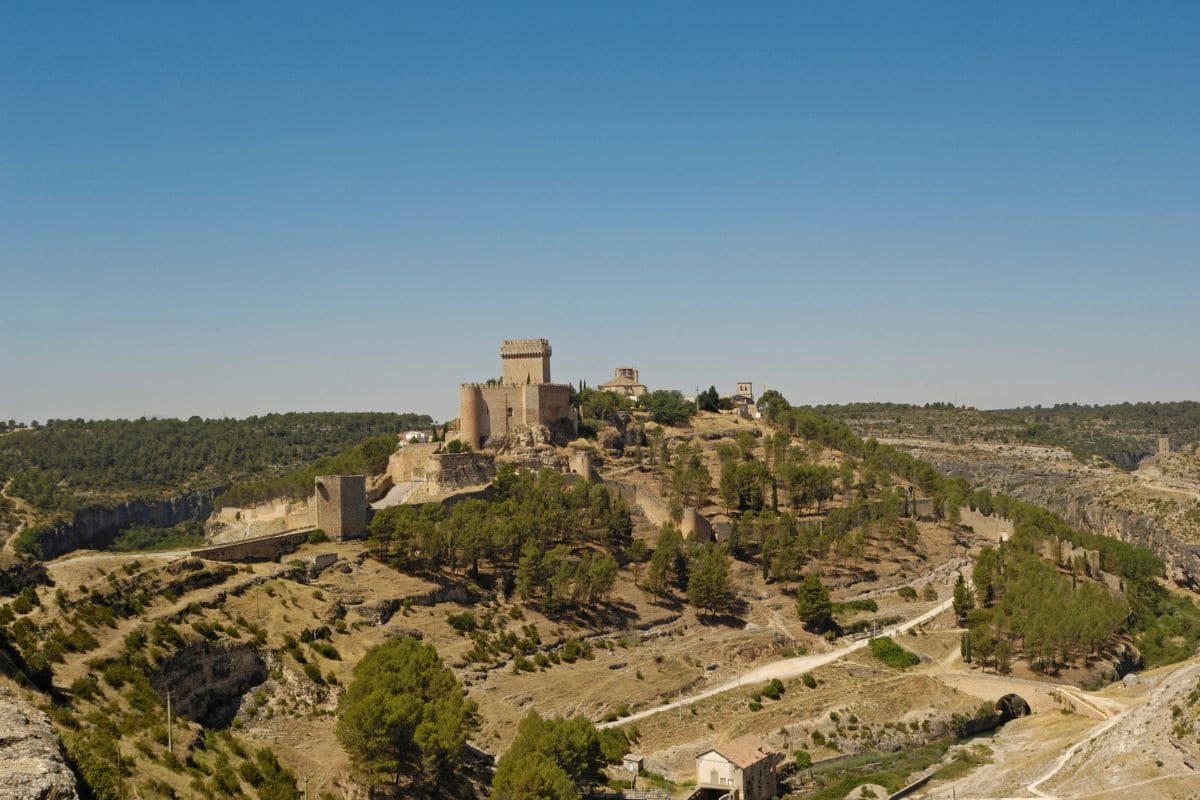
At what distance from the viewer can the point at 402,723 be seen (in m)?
34.0

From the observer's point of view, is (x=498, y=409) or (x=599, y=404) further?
(x=599, y=404)

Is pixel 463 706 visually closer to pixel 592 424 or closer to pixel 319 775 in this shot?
pixel 319 775

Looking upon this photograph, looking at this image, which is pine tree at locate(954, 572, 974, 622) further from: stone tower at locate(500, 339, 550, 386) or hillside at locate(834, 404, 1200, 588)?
hillside at locate(834, 404, 1200, 588)

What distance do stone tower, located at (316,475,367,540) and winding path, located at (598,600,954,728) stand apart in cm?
1486

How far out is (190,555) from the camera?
4244 cm

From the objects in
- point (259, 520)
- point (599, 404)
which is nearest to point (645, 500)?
point (599, 404)

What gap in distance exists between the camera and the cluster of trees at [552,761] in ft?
111

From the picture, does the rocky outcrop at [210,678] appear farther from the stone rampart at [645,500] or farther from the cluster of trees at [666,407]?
the cluster of trees at [666,407]

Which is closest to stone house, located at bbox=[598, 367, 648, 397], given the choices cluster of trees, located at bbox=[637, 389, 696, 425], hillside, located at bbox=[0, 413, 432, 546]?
cluster of trees, located at bbox=[637, 389, 696, 425]

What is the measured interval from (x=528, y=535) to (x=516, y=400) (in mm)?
15542

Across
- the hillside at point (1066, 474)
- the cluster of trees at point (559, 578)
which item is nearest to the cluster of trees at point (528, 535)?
the cluster of trees at point (559, 578)

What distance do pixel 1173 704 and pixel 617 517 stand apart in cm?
2914

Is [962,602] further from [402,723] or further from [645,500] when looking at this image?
[402,723]

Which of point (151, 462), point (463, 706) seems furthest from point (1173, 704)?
point (151, 462)
